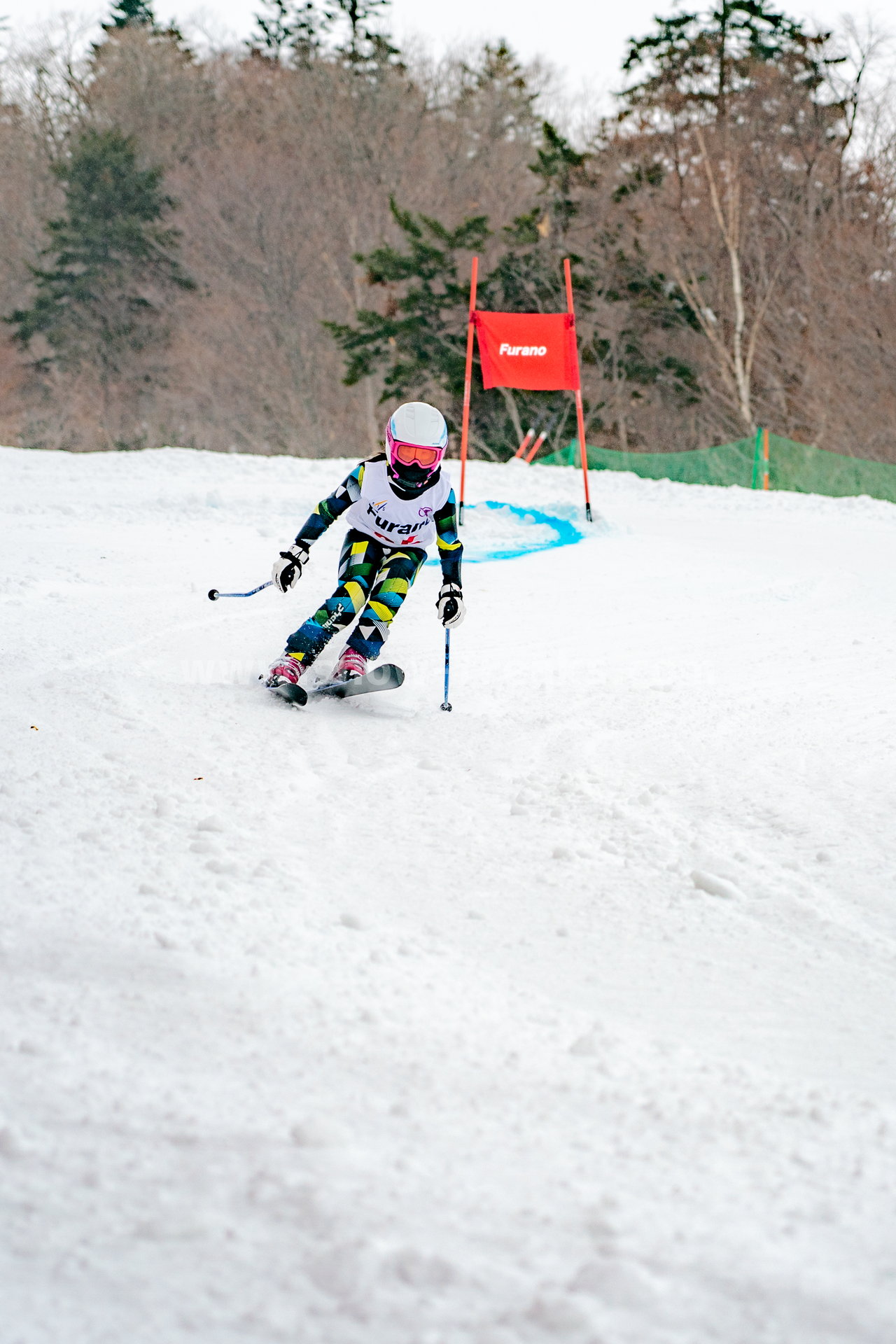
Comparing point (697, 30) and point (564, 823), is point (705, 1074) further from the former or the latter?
point (697, 30)

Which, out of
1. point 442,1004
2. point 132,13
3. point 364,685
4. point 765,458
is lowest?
point 442,1004

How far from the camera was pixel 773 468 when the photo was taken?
1462 centimetres

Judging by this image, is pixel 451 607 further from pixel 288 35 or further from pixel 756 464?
pixel 288 35

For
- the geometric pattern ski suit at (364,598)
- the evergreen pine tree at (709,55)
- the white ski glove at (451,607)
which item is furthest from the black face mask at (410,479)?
the evergreen pine tree at (709,55)

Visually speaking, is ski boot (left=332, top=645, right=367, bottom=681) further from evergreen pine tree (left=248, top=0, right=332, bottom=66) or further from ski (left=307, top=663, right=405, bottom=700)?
evergreen pine tree (left=248, top=0, right=332, bottom=66)

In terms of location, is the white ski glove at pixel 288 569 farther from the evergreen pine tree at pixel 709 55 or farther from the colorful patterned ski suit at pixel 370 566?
the evergreen pine tree at pixel 709 55

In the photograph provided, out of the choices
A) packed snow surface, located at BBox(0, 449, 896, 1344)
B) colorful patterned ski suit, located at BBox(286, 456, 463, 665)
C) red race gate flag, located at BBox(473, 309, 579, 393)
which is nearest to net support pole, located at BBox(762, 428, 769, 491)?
red race gate flag, located at BBox(473, 309, 579, 393)

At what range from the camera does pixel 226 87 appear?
31.7 metres

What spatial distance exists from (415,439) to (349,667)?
40.0 inches

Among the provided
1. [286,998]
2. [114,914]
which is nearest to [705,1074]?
[286,998]

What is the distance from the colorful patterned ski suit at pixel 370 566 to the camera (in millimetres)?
4887

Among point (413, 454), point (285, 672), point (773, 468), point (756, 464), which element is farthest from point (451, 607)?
point (773, 468)

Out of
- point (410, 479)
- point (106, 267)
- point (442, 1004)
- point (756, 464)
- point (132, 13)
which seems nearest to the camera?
point (442, 1004)

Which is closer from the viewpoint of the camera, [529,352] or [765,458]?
[529,352]
